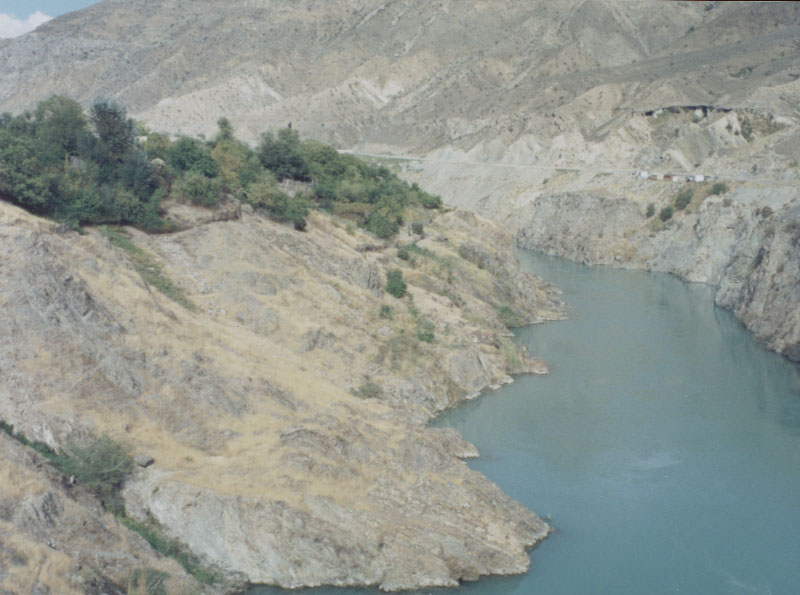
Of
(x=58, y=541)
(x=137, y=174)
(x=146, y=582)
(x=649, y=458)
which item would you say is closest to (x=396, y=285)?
(x=137, y=174)

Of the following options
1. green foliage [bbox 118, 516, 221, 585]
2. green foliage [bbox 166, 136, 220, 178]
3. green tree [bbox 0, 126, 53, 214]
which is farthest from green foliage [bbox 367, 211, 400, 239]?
green foliage [bbox 118, 516, 221, 585]

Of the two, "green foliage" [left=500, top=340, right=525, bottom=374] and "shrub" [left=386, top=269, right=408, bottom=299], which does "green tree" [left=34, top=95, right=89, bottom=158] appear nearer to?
"shrub" [left=386, top=269, right=408, bottom=299]

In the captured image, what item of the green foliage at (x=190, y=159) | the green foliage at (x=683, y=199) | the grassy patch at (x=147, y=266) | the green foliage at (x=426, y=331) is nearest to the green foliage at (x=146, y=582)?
the grassy patch at (x=147, y=266)

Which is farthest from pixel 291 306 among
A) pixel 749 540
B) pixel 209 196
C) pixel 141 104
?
pixel 141 104

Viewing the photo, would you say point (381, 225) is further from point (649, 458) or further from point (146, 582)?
point (146, 582)

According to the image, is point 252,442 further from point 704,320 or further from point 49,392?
point 704,320

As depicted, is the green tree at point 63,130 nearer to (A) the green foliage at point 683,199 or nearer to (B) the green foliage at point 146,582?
(B) the green foliage at point 146,582

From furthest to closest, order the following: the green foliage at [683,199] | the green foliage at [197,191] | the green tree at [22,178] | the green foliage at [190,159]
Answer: the green foliage at [683,199] → the green foliage at [190,159] → the green foliage at [197,191] → the green tree at [22,178]
